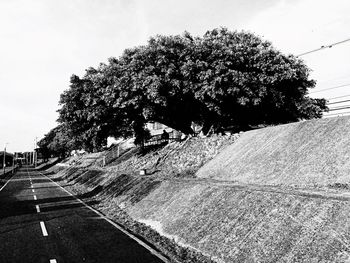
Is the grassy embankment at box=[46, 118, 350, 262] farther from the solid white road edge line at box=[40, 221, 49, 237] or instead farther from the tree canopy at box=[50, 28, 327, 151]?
the tree canopy at box=[50, 28, 327, 151]

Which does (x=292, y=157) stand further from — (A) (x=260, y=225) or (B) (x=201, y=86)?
(B) (x=201, y=86)

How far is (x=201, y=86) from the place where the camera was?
1058 inches

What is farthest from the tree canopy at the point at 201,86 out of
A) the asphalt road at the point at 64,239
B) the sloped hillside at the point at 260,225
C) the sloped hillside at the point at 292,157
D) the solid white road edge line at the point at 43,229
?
the sloped hillside at the point at 260,225

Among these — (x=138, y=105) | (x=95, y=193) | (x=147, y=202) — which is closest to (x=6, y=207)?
(x=95, y=193)

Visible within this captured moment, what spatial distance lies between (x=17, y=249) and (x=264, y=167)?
11875 millimetres

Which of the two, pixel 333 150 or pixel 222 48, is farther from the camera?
pixel 222 48

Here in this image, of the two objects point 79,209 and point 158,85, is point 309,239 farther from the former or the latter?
point 158,85

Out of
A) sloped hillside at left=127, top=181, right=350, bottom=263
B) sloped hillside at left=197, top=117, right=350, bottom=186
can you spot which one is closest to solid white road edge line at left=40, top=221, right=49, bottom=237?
sloped hillside at left=127, top=181, right=350, bottom=263

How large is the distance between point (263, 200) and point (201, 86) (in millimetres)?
17855

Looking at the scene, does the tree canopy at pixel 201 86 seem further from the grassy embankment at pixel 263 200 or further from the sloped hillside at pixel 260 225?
the sloped hillside at pixel 260 225

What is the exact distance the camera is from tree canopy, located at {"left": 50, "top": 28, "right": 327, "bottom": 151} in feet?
86.5

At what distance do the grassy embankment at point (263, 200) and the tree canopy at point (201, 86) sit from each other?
5.51 m

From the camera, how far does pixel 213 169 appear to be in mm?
20656

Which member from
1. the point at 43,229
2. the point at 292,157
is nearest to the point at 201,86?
the point at 292,157
